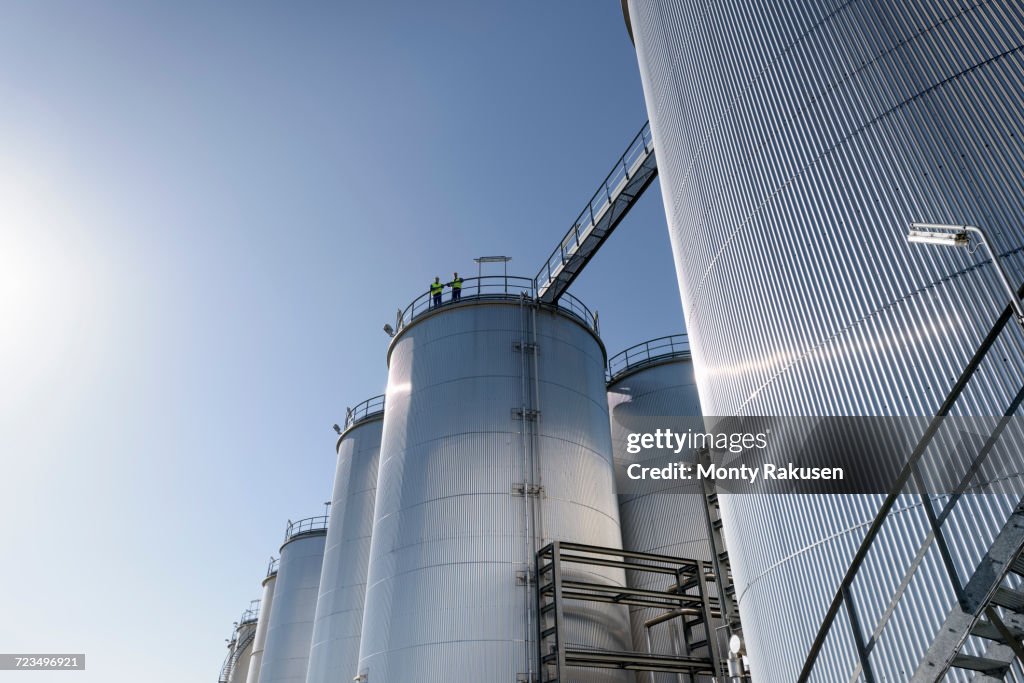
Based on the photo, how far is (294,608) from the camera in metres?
37.8

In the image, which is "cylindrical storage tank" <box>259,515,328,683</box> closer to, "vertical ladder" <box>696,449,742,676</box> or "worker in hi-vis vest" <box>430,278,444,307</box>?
"worker in hi-vis vest" <box>430,278,444,307</box>

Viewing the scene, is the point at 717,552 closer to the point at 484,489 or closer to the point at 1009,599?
the point at 484,489

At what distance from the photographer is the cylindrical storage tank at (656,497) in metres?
22.1

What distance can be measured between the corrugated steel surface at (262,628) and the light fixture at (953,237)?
133ft

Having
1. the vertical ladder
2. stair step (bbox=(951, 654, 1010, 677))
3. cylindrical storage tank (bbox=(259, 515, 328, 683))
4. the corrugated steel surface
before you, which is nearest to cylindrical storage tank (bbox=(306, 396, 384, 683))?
cylindrical storage tank (bbox=(259, 515, 328, 683))

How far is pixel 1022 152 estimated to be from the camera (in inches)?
339

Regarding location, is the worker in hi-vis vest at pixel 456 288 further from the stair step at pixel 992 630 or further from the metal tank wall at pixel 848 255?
Answer: the stair step at pixel 992 630

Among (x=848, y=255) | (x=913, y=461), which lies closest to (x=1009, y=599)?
(x=913, y=461)

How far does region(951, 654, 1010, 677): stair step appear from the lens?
6840mm

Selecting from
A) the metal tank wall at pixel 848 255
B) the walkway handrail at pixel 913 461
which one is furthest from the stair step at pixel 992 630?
the walkway handrail at pixel 913 461

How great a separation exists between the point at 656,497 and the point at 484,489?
731 centimetres

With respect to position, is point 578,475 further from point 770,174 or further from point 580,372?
point 770,174

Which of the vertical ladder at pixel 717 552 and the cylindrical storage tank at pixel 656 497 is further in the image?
the cylindrical storage tank at pixel 656 497

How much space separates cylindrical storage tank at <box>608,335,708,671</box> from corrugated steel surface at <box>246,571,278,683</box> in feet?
80.9
